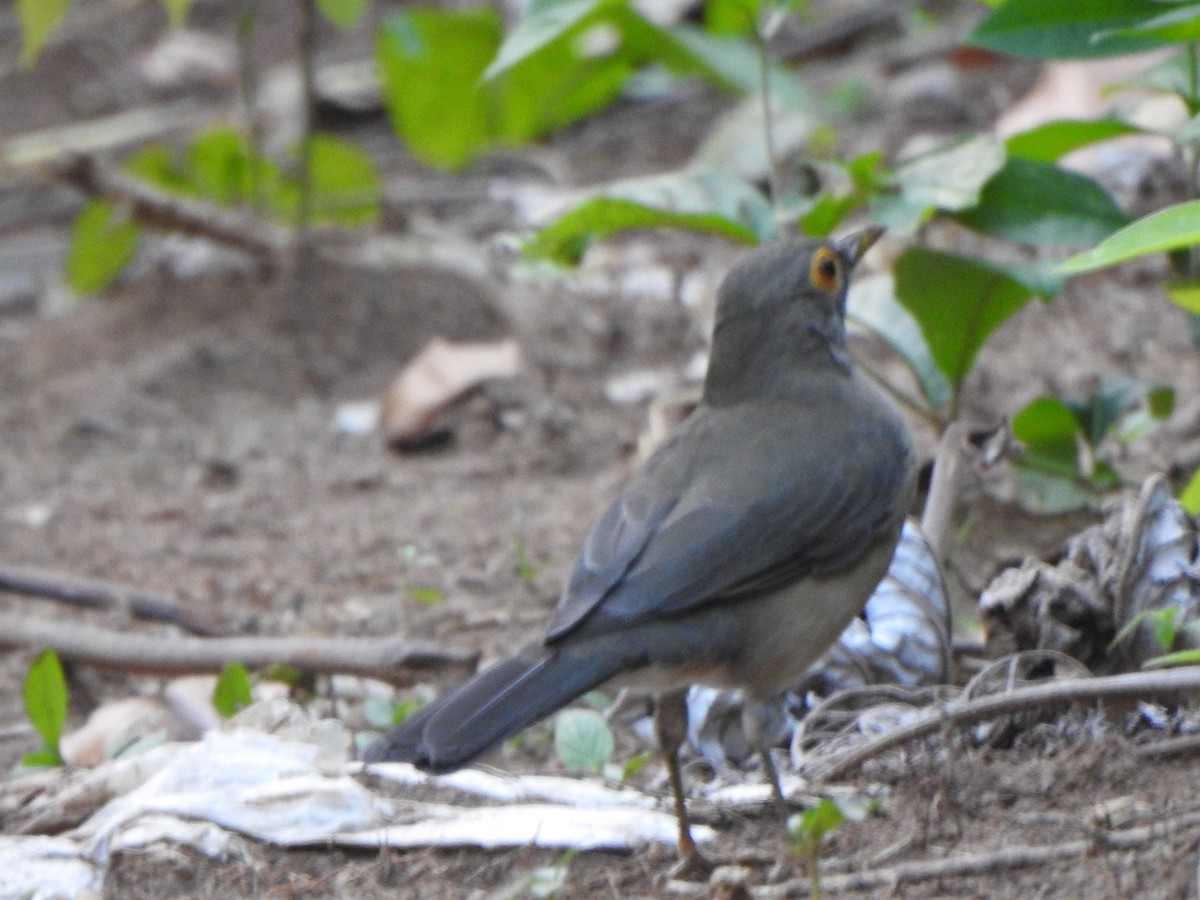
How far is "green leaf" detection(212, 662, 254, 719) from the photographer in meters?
4.45

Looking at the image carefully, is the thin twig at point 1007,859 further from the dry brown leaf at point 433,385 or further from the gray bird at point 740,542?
the dry brown leaf at point 433,385

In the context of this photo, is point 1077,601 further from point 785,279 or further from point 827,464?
point 785,279

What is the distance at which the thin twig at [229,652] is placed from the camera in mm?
4590

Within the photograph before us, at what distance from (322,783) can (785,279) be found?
160 cm

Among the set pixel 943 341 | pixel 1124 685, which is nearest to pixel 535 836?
pixel 1124 685

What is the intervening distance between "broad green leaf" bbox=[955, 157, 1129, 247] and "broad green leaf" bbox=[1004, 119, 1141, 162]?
79 millimetres

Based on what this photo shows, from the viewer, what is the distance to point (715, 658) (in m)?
3.78

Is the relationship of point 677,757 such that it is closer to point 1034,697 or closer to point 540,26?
point 1034,697

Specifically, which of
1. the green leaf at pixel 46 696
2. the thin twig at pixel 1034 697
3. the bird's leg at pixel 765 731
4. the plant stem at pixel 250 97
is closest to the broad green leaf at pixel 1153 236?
the thin twig at pixel 1034 697

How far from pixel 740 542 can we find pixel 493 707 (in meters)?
0.71

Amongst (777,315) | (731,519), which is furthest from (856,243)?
(731,519)

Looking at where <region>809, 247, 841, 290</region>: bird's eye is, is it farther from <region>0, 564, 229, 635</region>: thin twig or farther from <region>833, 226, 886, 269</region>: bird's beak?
<region>0, 564, 229, 635</region>: thin twig

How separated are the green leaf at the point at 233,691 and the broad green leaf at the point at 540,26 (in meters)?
1.67

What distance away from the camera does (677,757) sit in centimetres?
388
